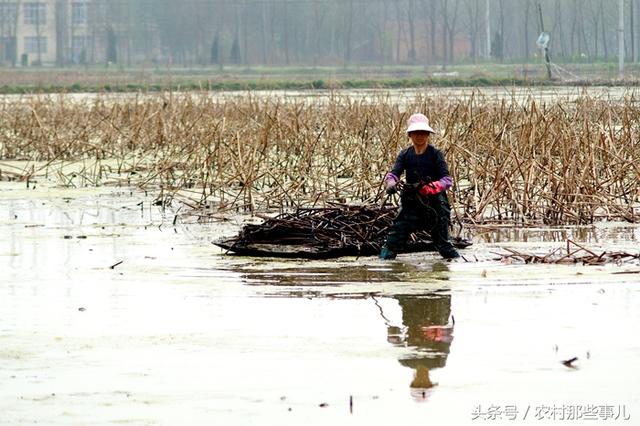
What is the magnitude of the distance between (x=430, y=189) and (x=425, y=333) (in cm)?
230

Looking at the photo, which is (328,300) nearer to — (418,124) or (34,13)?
(418,124)

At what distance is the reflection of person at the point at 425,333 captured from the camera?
5.65 meters

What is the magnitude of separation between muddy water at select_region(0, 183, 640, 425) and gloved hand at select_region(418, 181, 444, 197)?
45 centimetres

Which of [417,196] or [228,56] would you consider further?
[228,56]

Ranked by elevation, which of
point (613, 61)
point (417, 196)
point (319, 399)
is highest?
point (613, 61)

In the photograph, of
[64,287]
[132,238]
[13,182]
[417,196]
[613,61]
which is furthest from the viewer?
[613,61]

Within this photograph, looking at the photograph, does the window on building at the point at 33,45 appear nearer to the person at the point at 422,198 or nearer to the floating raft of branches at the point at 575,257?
the person at the point at 422,198

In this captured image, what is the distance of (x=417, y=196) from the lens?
862 cm

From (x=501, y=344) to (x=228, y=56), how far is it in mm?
68311

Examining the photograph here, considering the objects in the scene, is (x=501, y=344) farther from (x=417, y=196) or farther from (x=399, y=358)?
(x=417, y=196)

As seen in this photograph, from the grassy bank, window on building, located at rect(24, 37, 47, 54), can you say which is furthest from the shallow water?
window on building, located at rect(24, 37, 47, 54)

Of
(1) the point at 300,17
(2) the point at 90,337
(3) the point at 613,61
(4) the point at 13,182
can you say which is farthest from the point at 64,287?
(1) the point at 300,17

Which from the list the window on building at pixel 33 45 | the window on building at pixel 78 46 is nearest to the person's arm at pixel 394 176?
the window on building at pixel 78 46

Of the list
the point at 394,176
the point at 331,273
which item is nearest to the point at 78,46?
the point at 394,176
